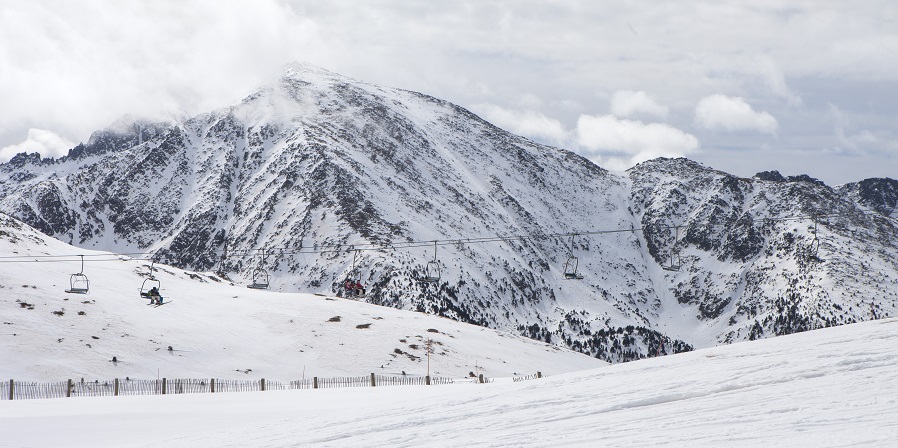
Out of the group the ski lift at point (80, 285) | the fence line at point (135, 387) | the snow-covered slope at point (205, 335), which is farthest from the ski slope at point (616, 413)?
the snow-covered slope at point (205, 335)

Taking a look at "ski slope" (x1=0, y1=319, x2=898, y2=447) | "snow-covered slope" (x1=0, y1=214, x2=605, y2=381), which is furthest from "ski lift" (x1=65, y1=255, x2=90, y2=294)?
"ski slope" (x1=0, y1=319, x2=898, y2=447)

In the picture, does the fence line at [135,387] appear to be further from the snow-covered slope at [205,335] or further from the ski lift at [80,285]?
the ski lift at [80,285]

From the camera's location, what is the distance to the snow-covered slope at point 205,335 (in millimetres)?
59938

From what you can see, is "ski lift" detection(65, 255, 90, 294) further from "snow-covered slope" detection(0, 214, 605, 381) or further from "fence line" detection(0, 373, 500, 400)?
"fence line" detection(0, 373, 500, 400)

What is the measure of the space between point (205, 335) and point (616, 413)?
5877 cm

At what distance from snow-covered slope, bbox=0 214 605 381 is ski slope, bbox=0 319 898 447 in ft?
106

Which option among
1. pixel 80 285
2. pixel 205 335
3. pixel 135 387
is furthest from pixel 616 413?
pixel 80 285

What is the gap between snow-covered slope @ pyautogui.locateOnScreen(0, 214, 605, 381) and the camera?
5994 cm

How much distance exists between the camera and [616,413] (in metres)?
18.0

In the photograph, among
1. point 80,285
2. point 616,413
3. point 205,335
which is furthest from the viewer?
point 80,285

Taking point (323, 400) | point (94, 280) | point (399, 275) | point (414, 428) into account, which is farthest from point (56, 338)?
point (399, 275)

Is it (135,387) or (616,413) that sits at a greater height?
(616,413)

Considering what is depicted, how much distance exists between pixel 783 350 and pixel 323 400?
18.1m

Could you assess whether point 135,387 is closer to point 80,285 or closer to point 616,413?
point 80,285
